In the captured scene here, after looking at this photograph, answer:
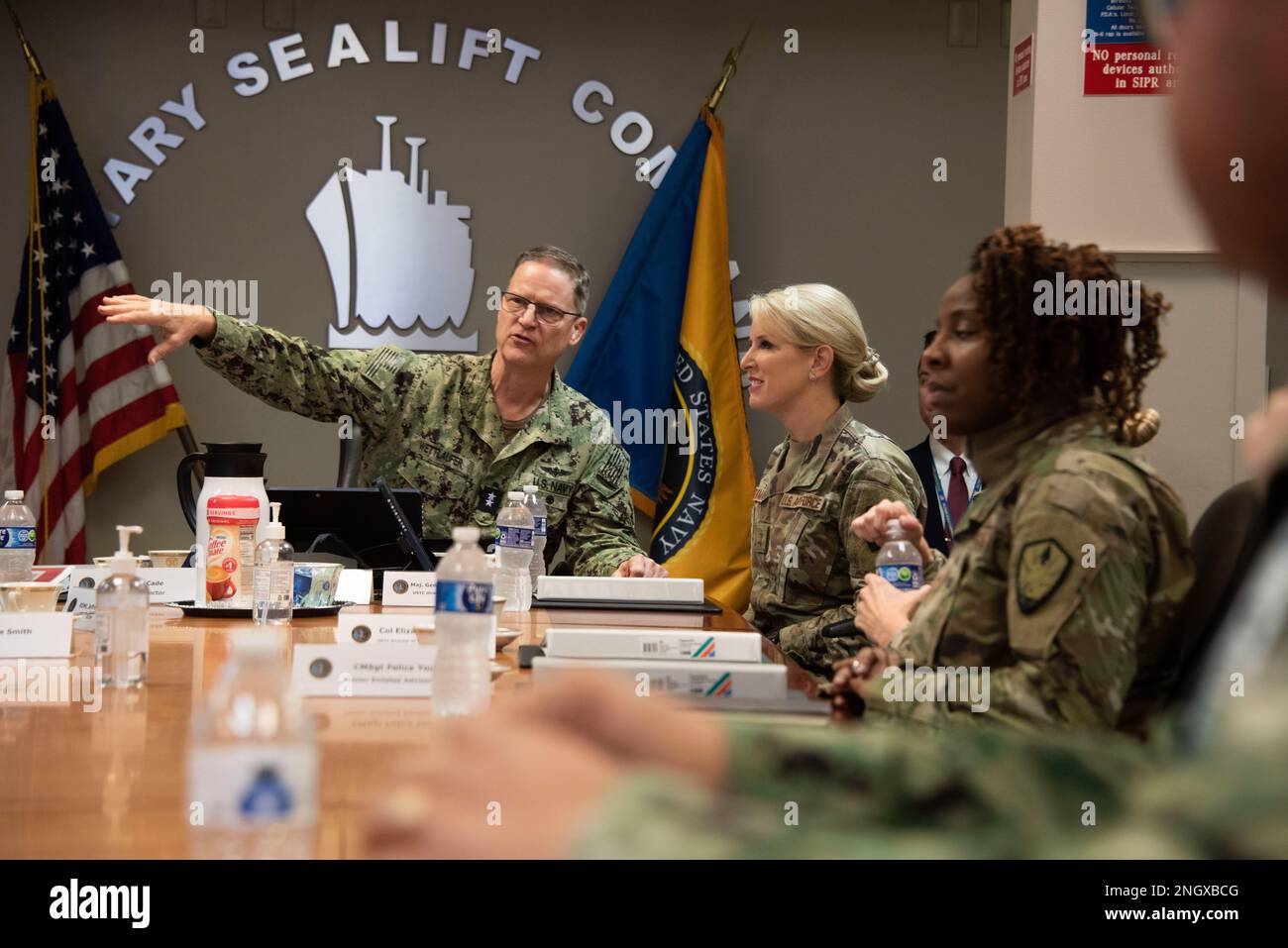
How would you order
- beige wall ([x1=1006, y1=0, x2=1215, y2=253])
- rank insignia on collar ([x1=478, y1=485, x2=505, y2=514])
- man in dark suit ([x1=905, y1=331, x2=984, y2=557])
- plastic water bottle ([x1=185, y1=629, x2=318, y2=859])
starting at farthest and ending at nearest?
man in dark suit ([x1=905, y1=331, x2=984, y2=557])
rank insignia on collar ([x1=478, y1=485, x2=505, y2=514])
beige wall ([x1=1006, y1=0, x2=1215, y2=253])
plastic water bottle ([x1=185, y1=629, x2=318, y2=859])

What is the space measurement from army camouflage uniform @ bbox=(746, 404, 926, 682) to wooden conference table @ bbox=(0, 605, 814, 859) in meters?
1.01

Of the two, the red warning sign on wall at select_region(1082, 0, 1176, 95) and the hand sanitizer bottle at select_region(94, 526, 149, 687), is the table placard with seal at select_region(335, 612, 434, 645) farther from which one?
the red warning sign on wall at select_region(1082, 0, 1176, 95)

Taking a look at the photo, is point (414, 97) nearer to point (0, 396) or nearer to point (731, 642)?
point (0, 396)

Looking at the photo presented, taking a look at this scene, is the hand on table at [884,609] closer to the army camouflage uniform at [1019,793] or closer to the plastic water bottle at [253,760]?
the plastic water bottle at [253,760]

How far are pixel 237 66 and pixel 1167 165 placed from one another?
4.52 meters

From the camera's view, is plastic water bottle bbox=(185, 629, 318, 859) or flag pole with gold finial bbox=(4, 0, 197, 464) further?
flag pole with gold finial bbox=(4, 0, 197, 464)

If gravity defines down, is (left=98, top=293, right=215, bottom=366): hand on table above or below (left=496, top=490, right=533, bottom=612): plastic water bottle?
above

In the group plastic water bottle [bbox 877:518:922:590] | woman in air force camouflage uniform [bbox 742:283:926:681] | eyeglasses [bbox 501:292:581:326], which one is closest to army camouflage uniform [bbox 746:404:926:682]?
woman in air force camouflage uniform [bbox 742:283:926:681]

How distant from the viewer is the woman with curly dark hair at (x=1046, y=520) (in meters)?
1.40

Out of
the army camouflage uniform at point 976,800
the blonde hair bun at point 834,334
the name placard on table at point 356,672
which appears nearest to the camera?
the army camouflage uniform at point 976,800

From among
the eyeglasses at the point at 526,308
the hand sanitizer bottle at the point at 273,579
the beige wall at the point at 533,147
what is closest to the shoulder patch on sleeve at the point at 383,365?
the eyeglasses at the point at 526,308

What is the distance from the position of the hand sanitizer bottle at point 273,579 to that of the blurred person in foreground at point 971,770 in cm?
170

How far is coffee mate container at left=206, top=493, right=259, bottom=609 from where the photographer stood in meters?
2.34
